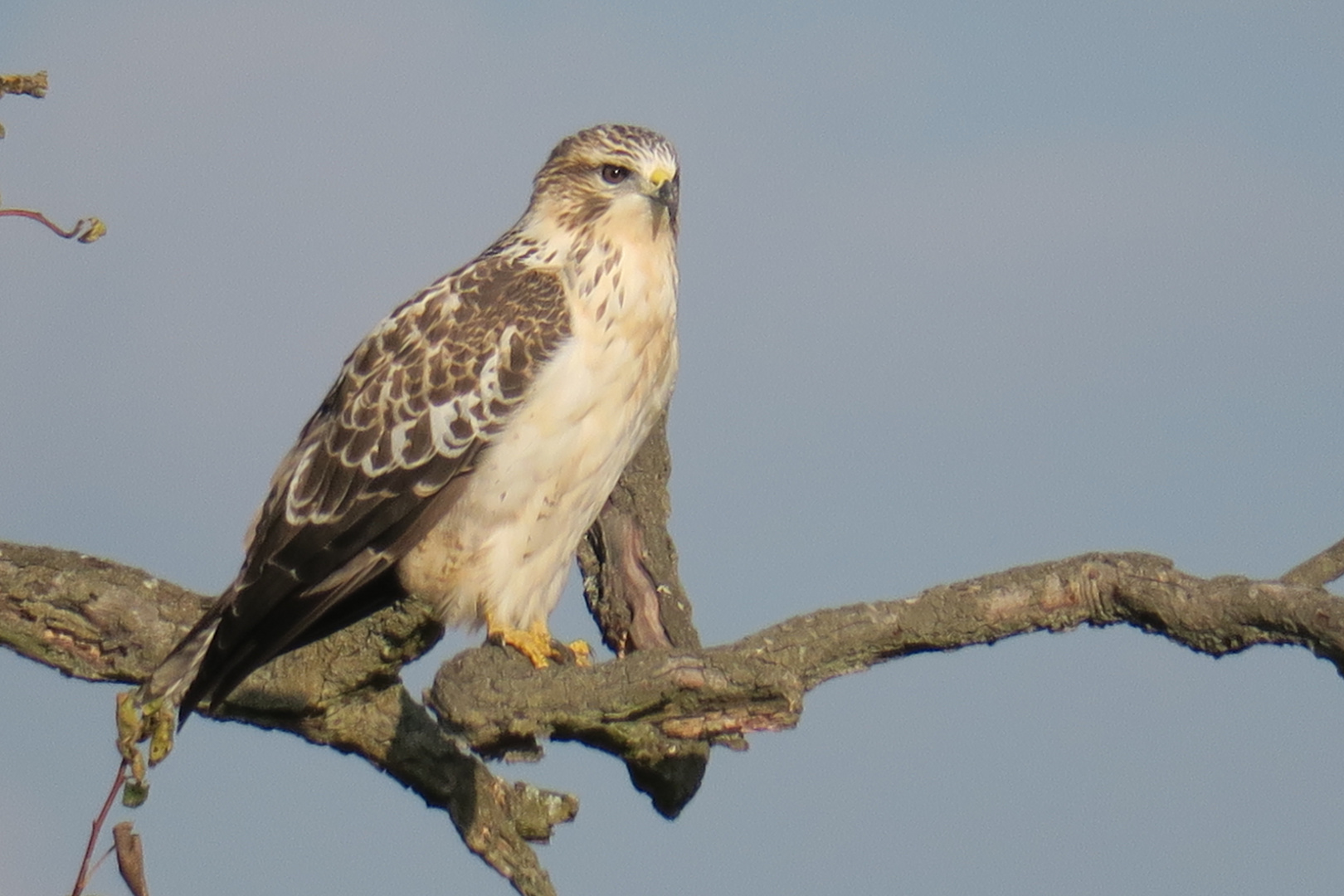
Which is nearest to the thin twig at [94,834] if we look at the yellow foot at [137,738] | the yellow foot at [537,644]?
the yellow foot at [137,738]

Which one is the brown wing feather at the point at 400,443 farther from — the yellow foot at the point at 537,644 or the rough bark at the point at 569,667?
the yellow foot at the point at 537,644

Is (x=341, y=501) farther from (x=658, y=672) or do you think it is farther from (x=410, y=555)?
(x=658, y=672)

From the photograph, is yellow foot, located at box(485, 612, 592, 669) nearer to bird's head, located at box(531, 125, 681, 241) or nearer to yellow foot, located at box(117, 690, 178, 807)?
bird's head, located at box(531, 125, 681, 241)

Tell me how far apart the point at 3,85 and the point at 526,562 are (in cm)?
385

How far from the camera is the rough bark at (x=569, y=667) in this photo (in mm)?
4785

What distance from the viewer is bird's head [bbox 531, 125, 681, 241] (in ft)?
22.6

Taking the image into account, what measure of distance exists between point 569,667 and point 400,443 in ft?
6.74

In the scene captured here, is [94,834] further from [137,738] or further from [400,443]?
[400,443]

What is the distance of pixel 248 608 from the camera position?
19.7 ft

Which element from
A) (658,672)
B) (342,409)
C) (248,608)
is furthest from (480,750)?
(342,409)

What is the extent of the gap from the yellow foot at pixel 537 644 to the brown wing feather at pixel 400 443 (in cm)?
48

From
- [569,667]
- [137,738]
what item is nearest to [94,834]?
[137,738]

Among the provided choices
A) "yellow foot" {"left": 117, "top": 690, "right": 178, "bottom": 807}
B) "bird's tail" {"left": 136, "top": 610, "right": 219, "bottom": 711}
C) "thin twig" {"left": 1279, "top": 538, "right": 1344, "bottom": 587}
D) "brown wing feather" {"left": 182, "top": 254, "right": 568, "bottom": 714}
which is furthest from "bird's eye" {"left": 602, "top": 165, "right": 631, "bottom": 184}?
"yellow foot" {"left": 117, "top": 690, "right": 178, "bottom": 807}

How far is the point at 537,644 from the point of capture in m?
6.71
